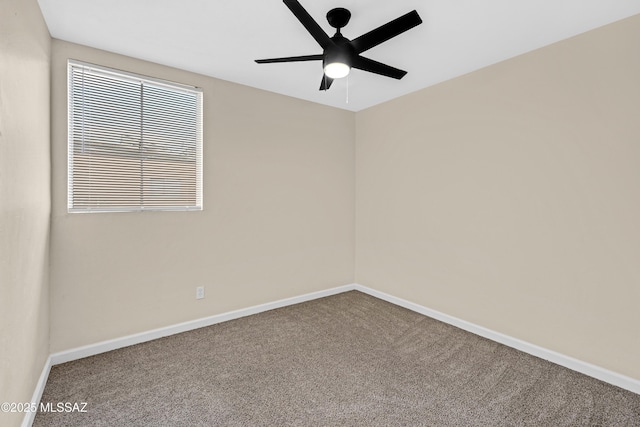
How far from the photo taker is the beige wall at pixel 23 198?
4.28ft

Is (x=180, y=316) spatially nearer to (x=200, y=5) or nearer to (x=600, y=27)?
(x=200, y=5)

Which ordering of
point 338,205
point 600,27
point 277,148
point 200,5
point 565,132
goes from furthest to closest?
point 338,205 < point 277,148 < point 565,132 < point 600,27 < point 200,5

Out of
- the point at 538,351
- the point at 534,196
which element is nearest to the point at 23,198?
the point at 534,196

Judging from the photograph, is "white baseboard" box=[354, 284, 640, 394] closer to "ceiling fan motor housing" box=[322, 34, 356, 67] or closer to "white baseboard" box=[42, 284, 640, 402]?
"white baseboard" box=[42, 284, 640, 402]

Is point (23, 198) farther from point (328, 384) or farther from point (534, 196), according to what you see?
point (534, 196)

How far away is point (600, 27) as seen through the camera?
84.0 inches

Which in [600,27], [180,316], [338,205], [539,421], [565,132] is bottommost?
[539,421]

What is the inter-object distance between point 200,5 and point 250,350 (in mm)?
2567

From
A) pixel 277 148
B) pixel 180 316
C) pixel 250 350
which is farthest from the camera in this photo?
pixel 277 148

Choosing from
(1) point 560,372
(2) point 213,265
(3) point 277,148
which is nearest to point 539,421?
(1) point 560,372

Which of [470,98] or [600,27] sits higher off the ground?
[600,27]

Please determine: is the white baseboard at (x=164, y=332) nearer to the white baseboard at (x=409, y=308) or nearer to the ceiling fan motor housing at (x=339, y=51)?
the white baseboard at (x=409, y=308)

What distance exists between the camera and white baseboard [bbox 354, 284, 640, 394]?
208 centimetres

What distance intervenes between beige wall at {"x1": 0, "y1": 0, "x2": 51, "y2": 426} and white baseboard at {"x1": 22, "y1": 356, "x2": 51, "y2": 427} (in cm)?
6
